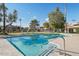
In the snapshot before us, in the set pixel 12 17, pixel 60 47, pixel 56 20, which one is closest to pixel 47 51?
pixel 60 47

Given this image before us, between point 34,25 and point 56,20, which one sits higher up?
point 56,20

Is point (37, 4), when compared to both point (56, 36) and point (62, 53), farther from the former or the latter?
point (62, 53)

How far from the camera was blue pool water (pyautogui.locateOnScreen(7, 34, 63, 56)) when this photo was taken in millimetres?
5086

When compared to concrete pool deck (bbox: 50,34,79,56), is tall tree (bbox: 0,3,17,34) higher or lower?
higher

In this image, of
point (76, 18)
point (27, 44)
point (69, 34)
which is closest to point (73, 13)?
point (76, 18)

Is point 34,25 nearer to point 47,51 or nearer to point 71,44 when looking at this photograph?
point 47,51

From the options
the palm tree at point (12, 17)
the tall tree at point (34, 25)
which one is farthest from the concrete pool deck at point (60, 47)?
the tall tree at point (34, 25)

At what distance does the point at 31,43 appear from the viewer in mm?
5113

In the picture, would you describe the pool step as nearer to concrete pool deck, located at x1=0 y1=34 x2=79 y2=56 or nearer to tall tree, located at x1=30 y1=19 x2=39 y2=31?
concrete pool deck, located at x1=0 y1=34 x2=79 y2=56

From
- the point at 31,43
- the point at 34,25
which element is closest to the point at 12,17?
the point at 34,25

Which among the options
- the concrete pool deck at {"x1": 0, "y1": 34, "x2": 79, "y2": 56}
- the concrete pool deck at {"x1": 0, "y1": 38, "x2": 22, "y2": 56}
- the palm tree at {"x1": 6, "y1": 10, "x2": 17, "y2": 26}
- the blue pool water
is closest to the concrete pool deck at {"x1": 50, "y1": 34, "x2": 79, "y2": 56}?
the concrete pool deck at {"x1": 0, "y1": 34, "x2": 79, "y2": 56}

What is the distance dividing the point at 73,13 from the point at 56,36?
25.9 inches

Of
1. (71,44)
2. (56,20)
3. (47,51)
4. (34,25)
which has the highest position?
(56,20)

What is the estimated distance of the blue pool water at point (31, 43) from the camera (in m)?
5.09
